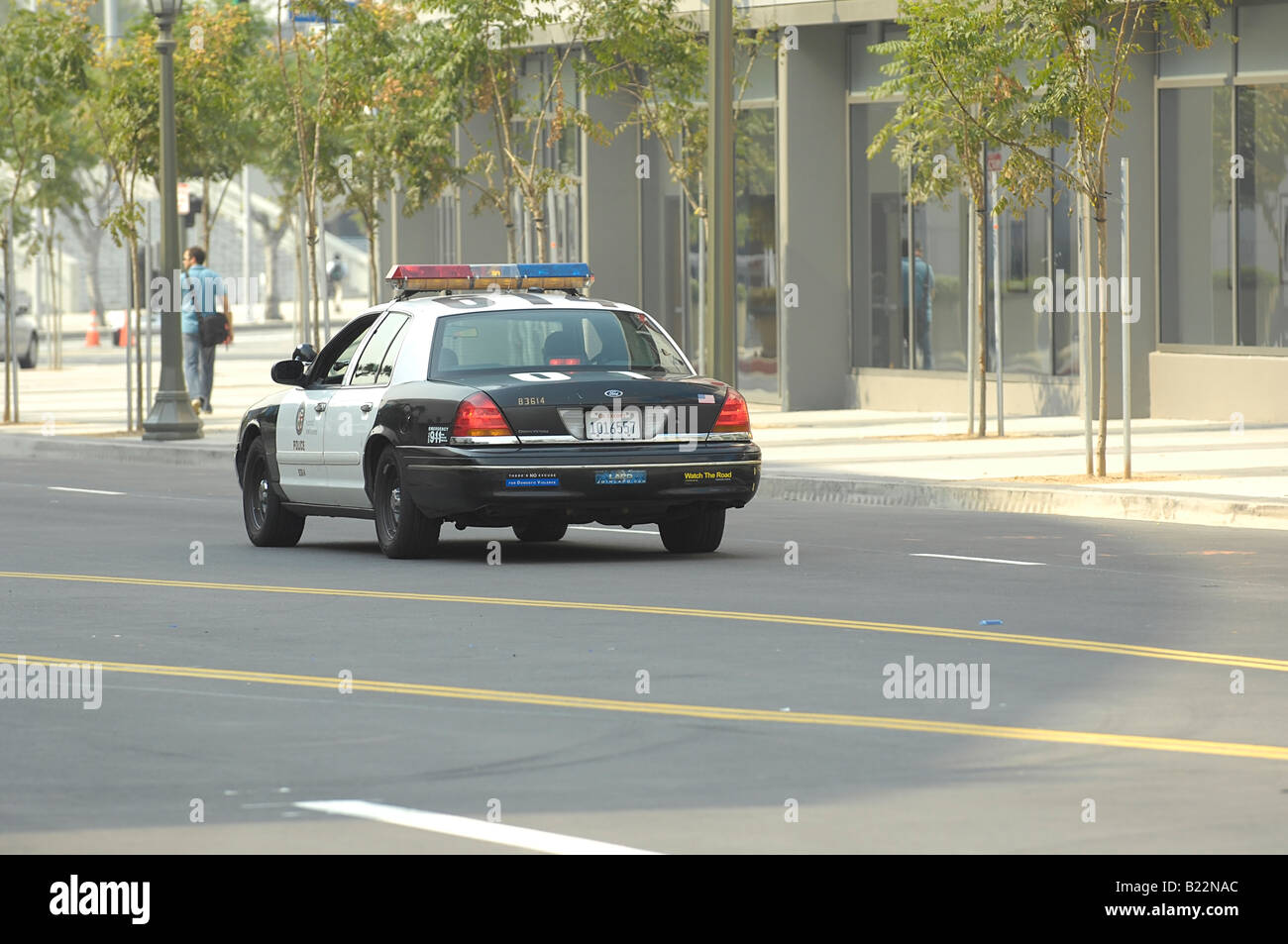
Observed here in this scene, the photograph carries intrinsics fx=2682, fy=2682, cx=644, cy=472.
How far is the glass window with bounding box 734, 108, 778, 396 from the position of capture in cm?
3416

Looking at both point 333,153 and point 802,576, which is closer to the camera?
point 802,576

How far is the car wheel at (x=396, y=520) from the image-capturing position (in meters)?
15.7

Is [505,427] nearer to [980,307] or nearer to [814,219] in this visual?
[980,307]

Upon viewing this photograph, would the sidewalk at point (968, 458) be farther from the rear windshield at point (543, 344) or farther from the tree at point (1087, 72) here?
the rear windshield at point (543, 344)

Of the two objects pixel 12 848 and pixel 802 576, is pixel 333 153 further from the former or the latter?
pixel 12 848

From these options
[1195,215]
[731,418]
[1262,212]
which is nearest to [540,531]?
[731,418]

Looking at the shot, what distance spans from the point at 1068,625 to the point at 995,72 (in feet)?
45.7

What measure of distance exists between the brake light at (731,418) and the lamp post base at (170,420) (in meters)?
14.6

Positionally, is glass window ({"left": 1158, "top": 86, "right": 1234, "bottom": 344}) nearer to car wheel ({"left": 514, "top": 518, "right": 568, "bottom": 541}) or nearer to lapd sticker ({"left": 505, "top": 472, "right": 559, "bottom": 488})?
car wheel ({"left": 514, "top": 518, "right": 568, "bottom": 541})

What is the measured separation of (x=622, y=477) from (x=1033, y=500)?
219 inches

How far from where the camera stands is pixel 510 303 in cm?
1633

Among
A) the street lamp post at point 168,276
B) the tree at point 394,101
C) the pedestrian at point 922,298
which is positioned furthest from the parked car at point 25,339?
the pedestrian at point 922,298
